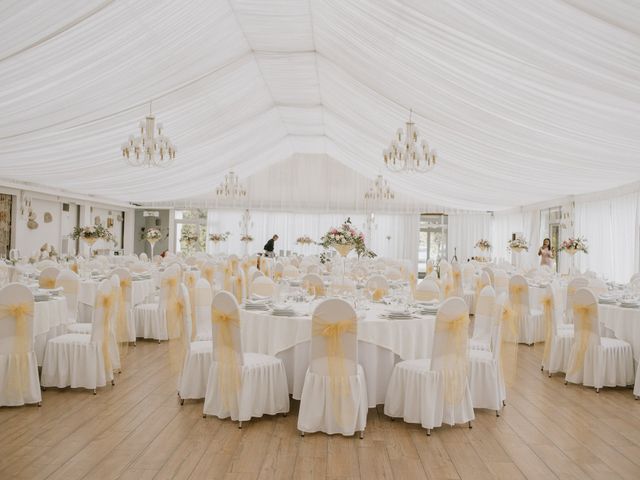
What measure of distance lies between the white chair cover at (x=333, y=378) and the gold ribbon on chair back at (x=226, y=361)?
0.58 m

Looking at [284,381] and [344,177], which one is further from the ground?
[344,177]

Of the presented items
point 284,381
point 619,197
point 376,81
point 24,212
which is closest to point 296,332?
point 284,381

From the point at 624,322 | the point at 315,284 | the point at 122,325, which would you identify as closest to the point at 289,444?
the point at 122,325

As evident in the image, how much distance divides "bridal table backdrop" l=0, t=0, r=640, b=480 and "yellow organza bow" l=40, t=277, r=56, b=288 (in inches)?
0.7

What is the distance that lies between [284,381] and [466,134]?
5796 millimetres

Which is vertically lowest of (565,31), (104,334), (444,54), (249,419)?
(249,419)

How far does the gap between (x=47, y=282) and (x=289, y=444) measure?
4541mm

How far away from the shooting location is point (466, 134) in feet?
29.5

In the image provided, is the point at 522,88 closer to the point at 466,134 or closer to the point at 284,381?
the point at 466,134

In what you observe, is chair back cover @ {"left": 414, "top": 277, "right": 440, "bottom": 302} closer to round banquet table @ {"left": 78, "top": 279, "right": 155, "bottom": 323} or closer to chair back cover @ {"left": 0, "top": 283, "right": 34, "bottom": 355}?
round banquet table @ {"left": 78, "top": 279, "right": 155, "bottom": 323}

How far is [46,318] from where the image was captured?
5.57m

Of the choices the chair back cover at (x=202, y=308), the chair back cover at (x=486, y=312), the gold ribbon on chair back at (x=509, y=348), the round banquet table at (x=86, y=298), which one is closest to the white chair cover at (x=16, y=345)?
the chair back cover at (x=202, y=308)

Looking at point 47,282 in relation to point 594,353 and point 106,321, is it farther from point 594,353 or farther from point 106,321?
point 594,353

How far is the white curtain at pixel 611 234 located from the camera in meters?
12.0
